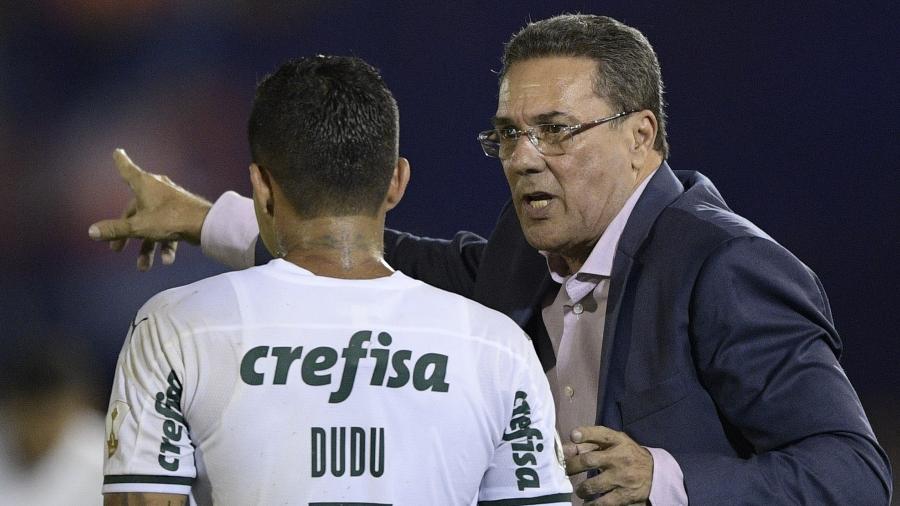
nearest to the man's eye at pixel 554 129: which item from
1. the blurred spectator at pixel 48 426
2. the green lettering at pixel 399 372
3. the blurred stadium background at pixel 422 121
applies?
the green lettering at pixel 399 372

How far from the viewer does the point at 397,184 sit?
3.39ft

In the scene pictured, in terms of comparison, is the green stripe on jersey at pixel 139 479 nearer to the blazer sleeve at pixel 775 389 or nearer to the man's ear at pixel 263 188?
the man's ear at pixel 263 188

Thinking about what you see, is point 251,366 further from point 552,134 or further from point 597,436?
point 552,134

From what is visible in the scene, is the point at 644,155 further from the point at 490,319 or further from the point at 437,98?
the point at 437,98

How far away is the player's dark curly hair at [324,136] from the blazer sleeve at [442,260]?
0.91 m

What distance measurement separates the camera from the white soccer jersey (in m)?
0.91

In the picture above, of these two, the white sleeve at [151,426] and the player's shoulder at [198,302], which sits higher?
the player's shoulder at [198,302]

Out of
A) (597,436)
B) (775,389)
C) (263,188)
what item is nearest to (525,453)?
(597,436)

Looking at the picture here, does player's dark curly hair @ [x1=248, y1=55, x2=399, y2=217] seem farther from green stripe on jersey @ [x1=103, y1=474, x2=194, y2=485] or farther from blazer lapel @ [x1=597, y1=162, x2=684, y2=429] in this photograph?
blazer lapel @ [x1=597, y1=162, x2=684, y2=429]

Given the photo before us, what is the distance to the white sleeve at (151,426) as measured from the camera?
0.90 m

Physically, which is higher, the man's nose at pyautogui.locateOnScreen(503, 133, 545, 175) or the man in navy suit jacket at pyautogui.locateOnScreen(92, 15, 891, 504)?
the man's nose at pyautogui.locateOnScreen(503, 133, 545, 175)

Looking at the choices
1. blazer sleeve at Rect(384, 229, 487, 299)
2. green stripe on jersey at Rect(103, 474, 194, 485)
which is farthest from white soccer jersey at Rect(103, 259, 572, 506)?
blazer sleeve at Rect(384, 229, 487, 299)

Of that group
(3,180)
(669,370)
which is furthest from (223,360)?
(3,180)

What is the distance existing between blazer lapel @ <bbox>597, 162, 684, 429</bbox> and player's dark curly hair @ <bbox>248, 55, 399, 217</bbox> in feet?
1.73
